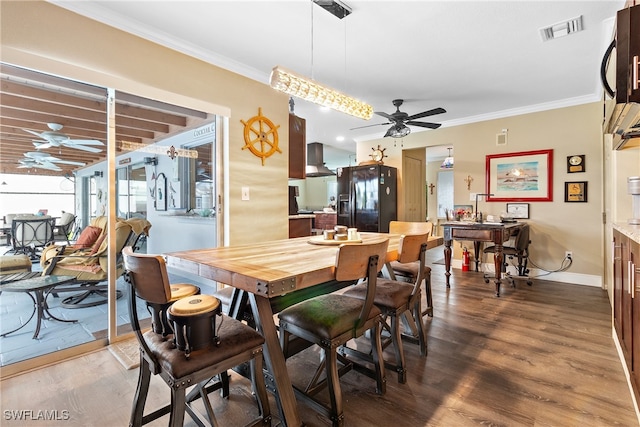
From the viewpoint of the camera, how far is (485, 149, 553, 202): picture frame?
4.46 meters

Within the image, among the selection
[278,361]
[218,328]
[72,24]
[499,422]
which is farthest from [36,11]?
[499,422]

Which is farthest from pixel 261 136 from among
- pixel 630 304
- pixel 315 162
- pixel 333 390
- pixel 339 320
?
pixel 315 162

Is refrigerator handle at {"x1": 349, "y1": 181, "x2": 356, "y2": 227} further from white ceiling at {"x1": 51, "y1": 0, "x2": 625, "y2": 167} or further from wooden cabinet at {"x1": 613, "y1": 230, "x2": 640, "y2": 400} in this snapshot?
wooden cabinet at {"x1": 613, "y1": 230, "x2": 640, "y2": 400}

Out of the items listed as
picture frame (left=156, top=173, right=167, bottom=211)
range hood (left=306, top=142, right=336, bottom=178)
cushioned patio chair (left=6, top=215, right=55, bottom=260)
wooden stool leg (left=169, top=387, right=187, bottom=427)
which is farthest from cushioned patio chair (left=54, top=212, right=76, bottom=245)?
range hood (left=306, top=142, right=336, bottom=178)

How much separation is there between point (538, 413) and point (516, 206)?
150 inches

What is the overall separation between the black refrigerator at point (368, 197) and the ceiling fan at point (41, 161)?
4304 mm

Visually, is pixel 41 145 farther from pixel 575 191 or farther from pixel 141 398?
pixel 575 191

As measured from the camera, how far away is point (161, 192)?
11.5ft

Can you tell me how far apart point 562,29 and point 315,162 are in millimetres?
5458

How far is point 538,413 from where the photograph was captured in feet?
5.28

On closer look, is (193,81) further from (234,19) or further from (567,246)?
(567,246)

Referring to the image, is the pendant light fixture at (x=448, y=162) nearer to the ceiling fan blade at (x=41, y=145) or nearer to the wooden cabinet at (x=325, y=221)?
the wooden cabinet at (x=325, y=221)

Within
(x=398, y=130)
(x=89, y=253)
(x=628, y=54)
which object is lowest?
(x=89, y=253)

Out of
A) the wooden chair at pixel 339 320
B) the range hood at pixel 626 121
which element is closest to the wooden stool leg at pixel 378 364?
the wooden chair at pixel 339 320
